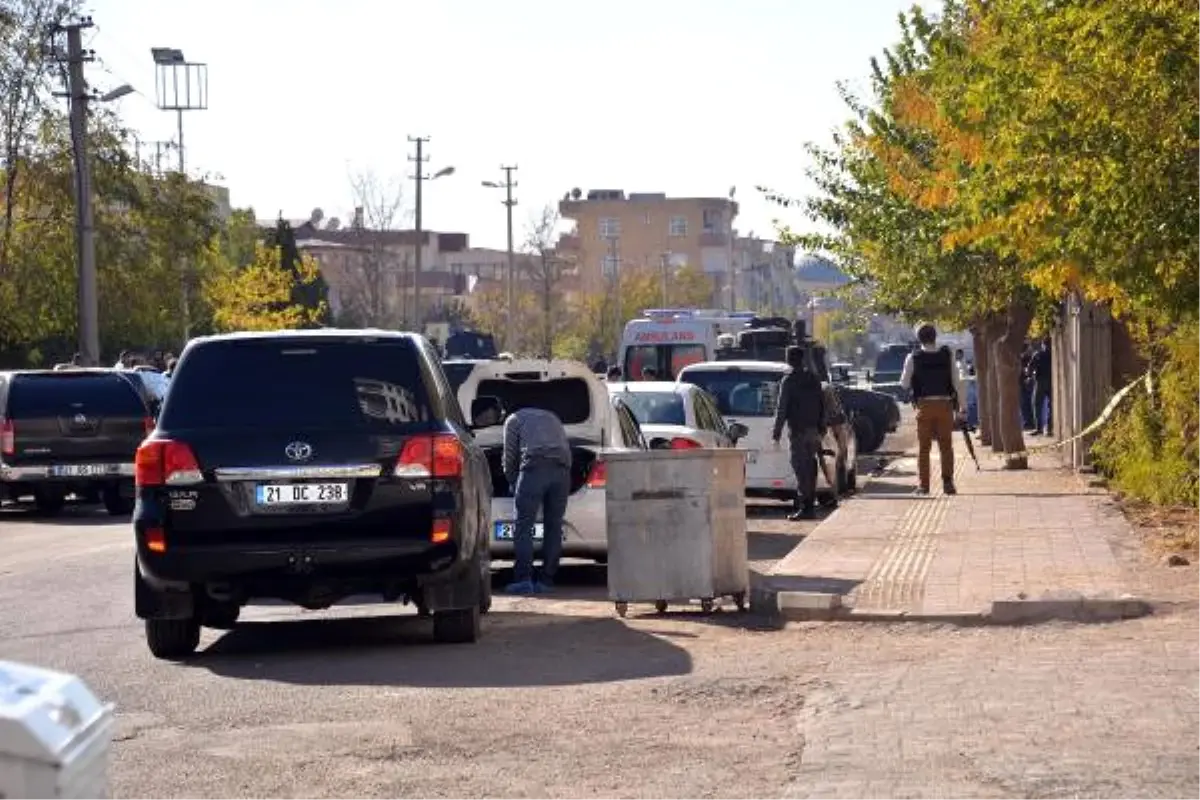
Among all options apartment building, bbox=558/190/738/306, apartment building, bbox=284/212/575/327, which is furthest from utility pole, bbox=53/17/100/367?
apartment building, bbox=558/190/738/306

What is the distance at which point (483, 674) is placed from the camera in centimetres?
1295

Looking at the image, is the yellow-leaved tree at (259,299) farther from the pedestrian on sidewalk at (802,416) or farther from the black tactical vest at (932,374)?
the pedestrian on sidewalk at (802,416)

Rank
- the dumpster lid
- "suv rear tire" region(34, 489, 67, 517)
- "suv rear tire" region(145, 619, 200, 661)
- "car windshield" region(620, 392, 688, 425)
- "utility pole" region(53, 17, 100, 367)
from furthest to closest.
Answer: "utility pole" region(53, 17, 100, 367) → "suv rear tire" region(34, 489, 67, 517) → "car windshield" region(620, 392, 688, 425) → "suv rear tire" region(145, 619, 200, 661) → the dumpster lid

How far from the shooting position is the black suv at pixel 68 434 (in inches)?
1200

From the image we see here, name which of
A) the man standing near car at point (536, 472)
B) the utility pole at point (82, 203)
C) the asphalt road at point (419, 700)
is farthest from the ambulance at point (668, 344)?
the asphalt road at point (419, 700)

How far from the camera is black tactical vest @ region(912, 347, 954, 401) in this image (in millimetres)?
27078

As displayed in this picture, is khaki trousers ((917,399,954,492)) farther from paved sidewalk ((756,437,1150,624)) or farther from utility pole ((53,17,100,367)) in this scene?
utility pole ((53,17,100,367))

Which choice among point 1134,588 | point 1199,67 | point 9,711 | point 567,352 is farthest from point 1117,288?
point 567,352

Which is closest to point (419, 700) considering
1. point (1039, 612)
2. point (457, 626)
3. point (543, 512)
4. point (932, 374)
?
point (457, 626)

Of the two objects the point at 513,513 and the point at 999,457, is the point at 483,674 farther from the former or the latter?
the point at 999,457

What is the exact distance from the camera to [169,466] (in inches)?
542

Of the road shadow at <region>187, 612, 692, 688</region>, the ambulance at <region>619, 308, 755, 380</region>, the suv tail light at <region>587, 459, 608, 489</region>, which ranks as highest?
the ambulance at <region>619, 308, 755, 380</region>

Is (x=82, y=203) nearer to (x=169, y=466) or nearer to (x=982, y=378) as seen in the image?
(x=982, y=378)

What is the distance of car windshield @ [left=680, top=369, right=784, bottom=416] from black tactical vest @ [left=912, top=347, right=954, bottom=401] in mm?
1765
